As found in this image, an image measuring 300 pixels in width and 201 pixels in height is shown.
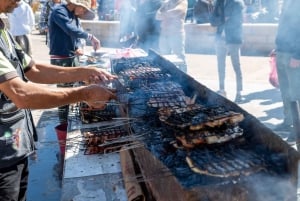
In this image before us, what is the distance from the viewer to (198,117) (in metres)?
3.18

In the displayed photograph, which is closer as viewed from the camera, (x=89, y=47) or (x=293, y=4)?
(x=293, y=4)

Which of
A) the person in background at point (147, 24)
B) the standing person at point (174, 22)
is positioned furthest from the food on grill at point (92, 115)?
the person in background at point (147, 24)

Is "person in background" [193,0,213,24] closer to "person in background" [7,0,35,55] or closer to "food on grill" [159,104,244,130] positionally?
"person in background" [7,0,35,55]

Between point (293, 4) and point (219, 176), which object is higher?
point (293, 4)

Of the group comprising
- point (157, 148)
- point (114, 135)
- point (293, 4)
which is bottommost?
point (114, 135)

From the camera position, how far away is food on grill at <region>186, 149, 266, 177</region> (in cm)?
246

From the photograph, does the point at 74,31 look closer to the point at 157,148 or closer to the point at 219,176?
the point at 157,148

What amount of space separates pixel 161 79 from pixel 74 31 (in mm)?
2348

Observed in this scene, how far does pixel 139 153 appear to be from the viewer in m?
3.51

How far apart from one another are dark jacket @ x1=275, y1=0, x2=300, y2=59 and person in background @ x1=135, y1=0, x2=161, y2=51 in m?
5.75

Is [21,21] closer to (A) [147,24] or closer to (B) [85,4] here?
(A) [147,24]

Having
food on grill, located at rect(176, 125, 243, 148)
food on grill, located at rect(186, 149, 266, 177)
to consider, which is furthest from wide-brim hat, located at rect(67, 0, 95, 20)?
food on grill, located at rect(186, 149, 266, 177)

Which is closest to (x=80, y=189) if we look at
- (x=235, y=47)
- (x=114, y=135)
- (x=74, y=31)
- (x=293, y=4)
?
(x=114, y=135)

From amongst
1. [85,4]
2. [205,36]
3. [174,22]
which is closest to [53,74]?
[85,4]
